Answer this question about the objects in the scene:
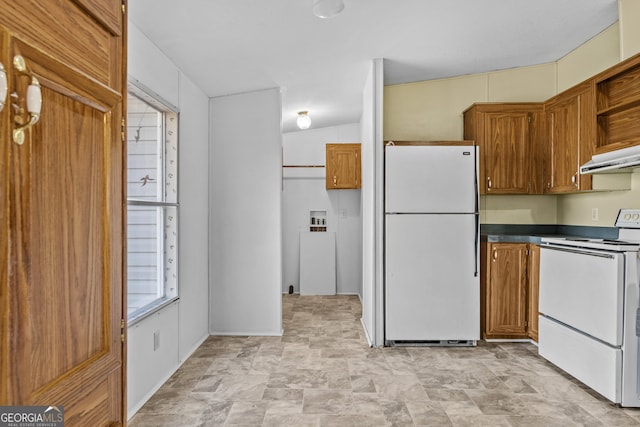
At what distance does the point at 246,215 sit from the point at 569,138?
122 inches

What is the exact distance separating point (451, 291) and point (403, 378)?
41.8 inches

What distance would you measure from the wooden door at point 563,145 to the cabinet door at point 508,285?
67 cm

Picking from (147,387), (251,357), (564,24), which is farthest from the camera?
(251,357)

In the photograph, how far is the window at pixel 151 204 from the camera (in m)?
2.72

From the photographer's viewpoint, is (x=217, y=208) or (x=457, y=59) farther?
(x=217, y=208)

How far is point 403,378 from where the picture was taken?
3016 millimetres

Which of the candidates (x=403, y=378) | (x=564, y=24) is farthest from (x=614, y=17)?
(x=403, y=378)

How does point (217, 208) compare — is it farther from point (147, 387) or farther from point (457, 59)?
point (457, 59)

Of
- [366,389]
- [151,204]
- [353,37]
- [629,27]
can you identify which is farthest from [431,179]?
[151,204]

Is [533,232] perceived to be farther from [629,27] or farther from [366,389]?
[366,389]

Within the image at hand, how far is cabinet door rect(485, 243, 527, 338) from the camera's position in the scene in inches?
150

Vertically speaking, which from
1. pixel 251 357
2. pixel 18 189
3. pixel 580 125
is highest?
pixel 580 125

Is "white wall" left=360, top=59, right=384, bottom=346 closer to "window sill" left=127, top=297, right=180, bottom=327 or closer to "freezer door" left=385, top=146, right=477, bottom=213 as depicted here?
"freezer door" left=385, top=146, right=477, bottom=213

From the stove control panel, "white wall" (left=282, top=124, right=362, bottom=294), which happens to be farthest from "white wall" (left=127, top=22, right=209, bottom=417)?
the stove control panel
